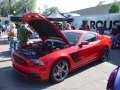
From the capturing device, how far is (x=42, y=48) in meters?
7.65

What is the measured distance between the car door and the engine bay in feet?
2.13

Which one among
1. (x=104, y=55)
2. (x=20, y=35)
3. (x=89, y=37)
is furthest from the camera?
(x=20, y=35)

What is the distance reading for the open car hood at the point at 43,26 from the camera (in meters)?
7.09

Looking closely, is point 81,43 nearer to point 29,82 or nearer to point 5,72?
point 29,82


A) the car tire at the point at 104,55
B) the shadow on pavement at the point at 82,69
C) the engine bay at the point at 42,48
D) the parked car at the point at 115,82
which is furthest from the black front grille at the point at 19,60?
the car tire at the point at 104,55

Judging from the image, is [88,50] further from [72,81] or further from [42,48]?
[42,48]

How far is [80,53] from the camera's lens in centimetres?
758

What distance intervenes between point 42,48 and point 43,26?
715 millimetres

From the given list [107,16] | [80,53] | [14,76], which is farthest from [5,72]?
[107,16]

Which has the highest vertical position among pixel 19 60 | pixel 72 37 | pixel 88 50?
pixel 72 37

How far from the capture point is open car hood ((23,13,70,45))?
279 inches

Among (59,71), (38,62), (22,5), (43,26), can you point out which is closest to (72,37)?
(43,26)

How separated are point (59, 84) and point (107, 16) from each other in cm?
1043

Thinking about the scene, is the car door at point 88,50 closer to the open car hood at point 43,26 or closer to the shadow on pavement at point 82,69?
the shadow on pavement at point 82,69
